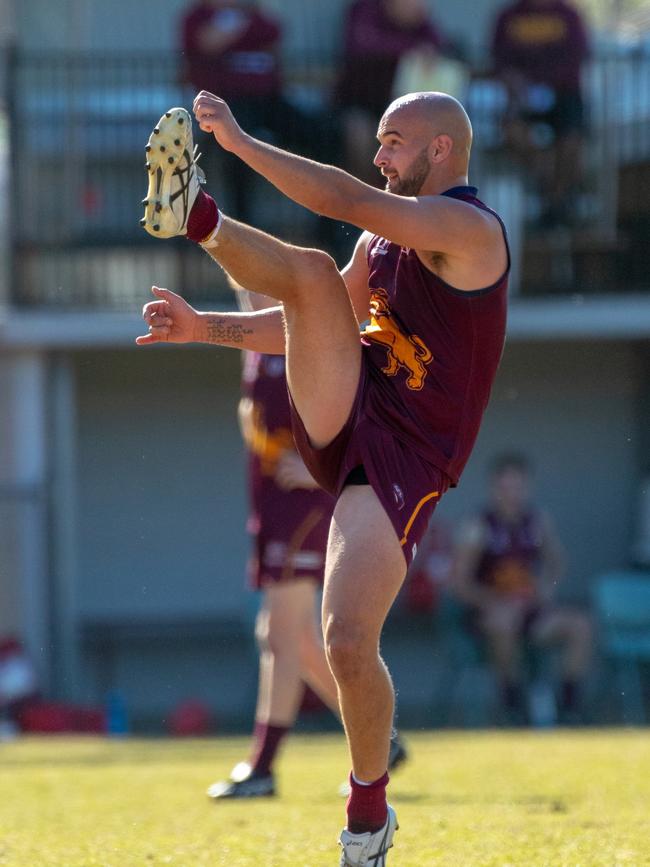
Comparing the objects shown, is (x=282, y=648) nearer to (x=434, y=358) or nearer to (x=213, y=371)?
(x=434, y=358)

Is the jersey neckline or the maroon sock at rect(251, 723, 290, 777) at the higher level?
the jersey neckline

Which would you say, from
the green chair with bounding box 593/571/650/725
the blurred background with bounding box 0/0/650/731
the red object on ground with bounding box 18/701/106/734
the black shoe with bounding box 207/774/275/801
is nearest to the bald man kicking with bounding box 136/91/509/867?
the black shoe with bounding box 207/774/275/801

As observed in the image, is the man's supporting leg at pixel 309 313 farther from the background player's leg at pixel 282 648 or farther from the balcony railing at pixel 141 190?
the balcony railing at pixel 141 190

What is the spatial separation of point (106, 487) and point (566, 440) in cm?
426

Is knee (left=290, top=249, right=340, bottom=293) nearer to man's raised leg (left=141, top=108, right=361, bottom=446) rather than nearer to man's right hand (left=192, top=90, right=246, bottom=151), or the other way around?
man's raised leg (left=141, top=108, right=361, bottom=446)

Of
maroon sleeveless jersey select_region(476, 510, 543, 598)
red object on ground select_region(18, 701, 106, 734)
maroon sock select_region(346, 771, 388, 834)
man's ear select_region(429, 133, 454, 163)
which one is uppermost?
man's ear select_region(429, 133, 454, 163)

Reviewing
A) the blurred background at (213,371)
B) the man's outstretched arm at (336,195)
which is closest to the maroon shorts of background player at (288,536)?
the man's outstretched arm at (336,195)

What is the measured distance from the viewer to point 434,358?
4414 millimetres

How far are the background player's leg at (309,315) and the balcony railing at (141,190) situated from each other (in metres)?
8.50

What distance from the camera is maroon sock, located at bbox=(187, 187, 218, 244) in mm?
4156

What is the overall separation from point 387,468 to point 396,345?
38 centimetres

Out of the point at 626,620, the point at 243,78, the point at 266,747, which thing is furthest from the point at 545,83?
the point at 266,747

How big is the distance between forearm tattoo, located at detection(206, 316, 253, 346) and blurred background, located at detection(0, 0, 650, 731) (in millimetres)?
7332

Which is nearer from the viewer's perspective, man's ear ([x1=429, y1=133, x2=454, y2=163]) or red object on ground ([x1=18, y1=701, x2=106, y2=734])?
man's ear ([x1=429, y1=133, x2=454, y2=163])
